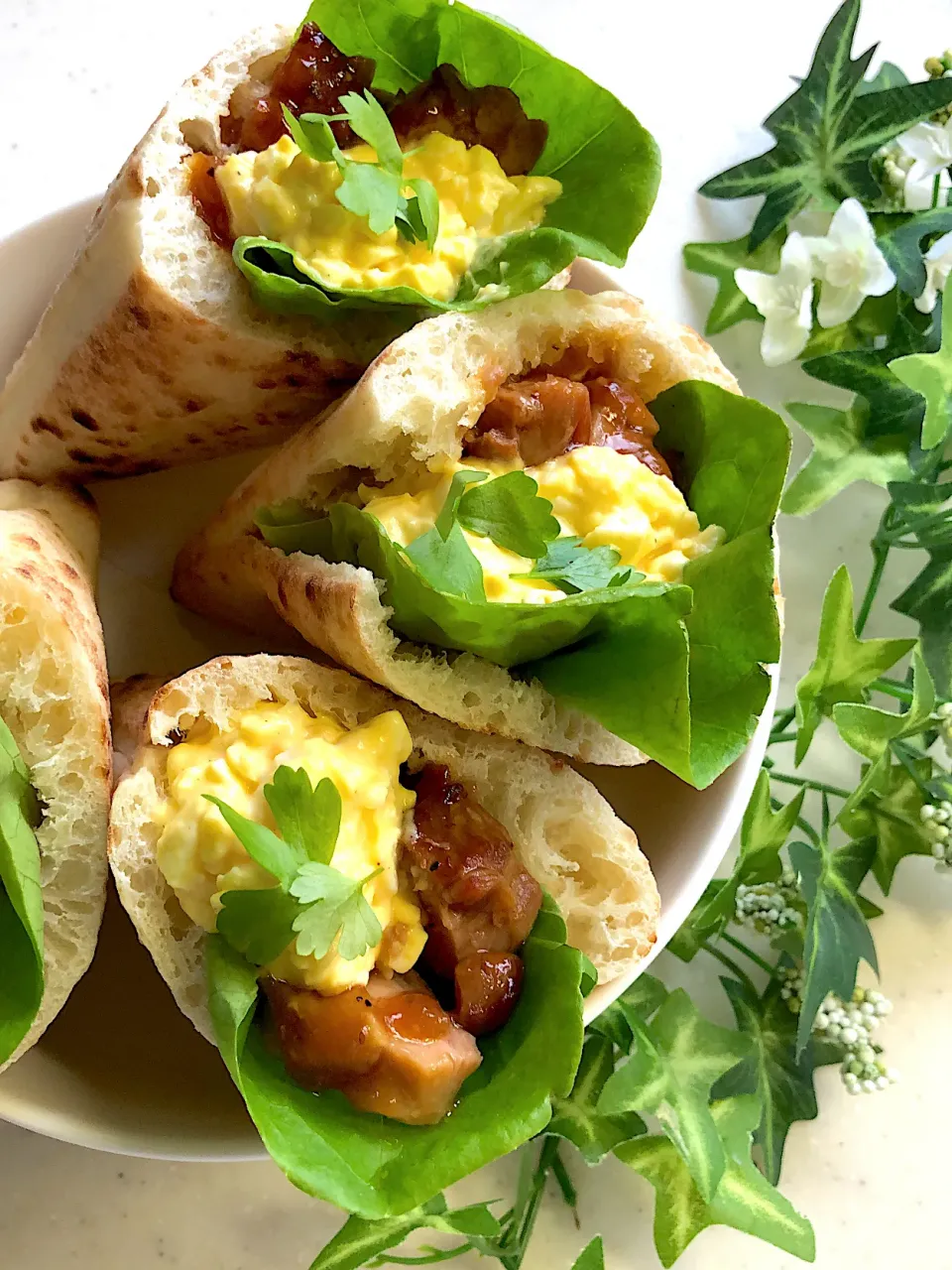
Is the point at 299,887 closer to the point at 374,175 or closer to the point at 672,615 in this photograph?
the point at 672,615

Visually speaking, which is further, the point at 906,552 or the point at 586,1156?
the point at 906,552

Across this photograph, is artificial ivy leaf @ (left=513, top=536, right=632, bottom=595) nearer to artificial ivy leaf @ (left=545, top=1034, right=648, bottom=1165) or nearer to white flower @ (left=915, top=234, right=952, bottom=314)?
artificial ivy leaf @ (left=545, top=1034, right=648, bottom=1165)

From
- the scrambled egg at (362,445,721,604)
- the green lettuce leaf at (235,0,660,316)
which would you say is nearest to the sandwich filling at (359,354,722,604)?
the scrambled egg at (362,445,721,604)

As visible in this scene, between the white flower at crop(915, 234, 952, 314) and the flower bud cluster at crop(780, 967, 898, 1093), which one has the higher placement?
the white flower at crop(915, 234, 952, 314)

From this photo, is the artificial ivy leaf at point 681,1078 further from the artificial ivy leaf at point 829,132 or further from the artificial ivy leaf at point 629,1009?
the artificial ivy leaf at point 829,132

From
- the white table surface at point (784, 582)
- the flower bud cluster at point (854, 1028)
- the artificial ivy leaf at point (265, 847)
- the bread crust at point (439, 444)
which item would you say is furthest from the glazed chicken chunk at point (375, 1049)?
the flower bud cluster at point (854, 1028)

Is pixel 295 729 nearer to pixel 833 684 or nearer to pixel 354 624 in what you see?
pixel 354 624

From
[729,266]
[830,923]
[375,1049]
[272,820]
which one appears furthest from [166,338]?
[830,923]

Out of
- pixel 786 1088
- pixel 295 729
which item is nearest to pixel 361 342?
pixel 295 729
